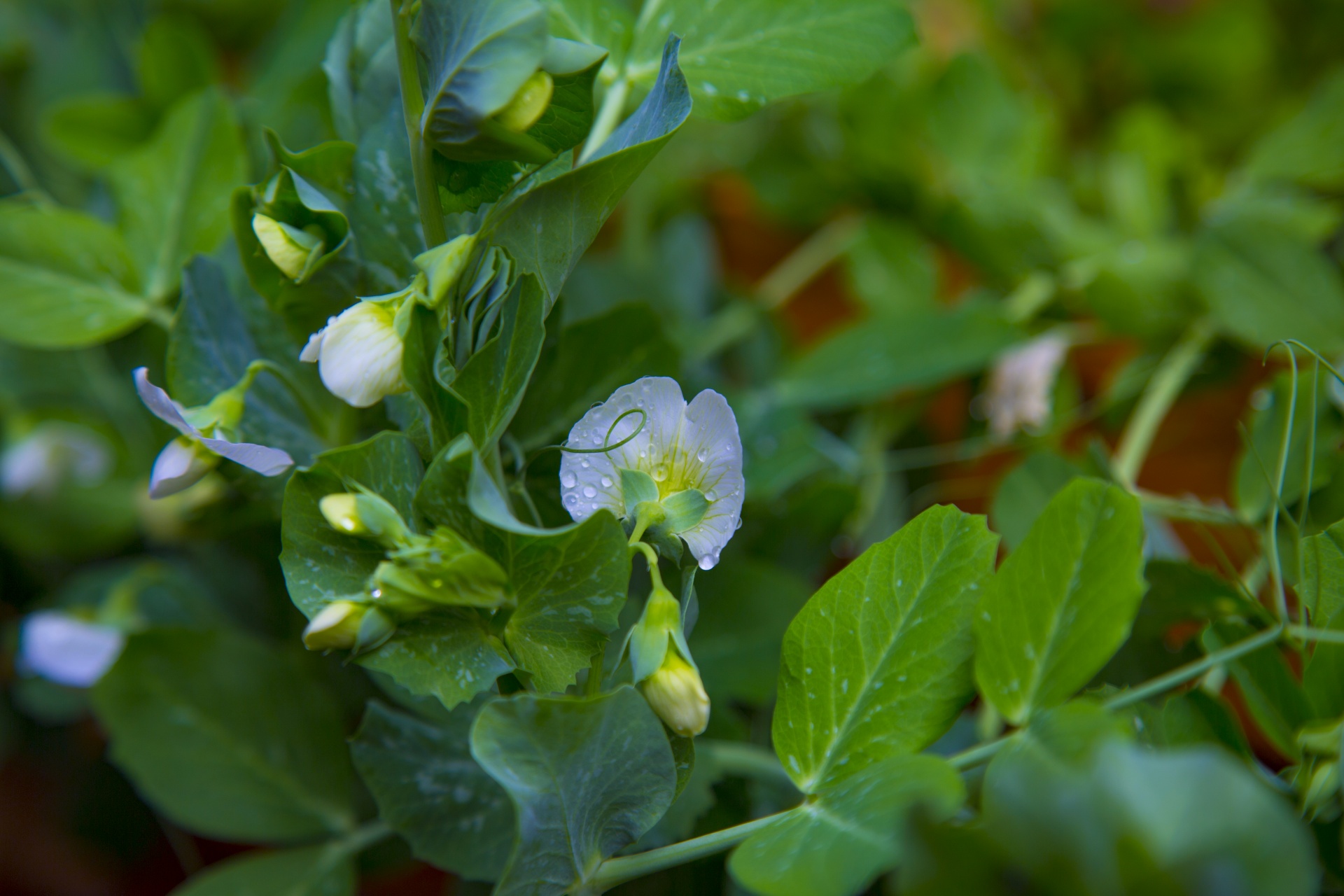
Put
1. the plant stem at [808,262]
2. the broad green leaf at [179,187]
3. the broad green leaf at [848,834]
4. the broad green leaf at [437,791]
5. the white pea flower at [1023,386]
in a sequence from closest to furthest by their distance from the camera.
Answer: the broad green leaf at [848,834] → the broad green leaf at [437,791] → the broad green leaf at [179,187] → the white pea flower at [1023,386] → the plant stem at [808,262]

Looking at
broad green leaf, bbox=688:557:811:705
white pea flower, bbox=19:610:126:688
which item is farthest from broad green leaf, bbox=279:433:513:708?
white pea flower, bbox=19:610:126:688

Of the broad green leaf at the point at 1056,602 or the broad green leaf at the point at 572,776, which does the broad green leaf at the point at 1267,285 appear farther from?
the broad green leaf at the point at 572,776

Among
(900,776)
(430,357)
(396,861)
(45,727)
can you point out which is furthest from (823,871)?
(45,727)

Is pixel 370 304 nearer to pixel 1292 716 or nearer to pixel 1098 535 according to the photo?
pixel 1098 535

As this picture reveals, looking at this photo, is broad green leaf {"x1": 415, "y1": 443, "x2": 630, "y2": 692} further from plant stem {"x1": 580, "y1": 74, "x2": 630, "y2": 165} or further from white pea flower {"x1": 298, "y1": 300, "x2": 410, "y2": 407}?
plant stem {"x1": 580, "y1": 74, "x2": 630, "y2": 165}

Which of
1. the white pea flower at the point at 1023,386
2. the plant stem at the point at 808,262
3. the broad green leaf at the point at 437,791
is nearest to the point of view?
the broad green leaf at the point at 437,791

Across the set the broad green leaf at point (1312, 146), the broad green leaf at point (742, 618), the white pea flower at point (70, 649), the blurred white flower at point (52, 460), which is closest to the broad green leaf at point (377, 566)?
the broad green leaf at point (742, 618)

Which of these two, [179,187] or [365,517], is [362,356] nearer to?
[365,517]
